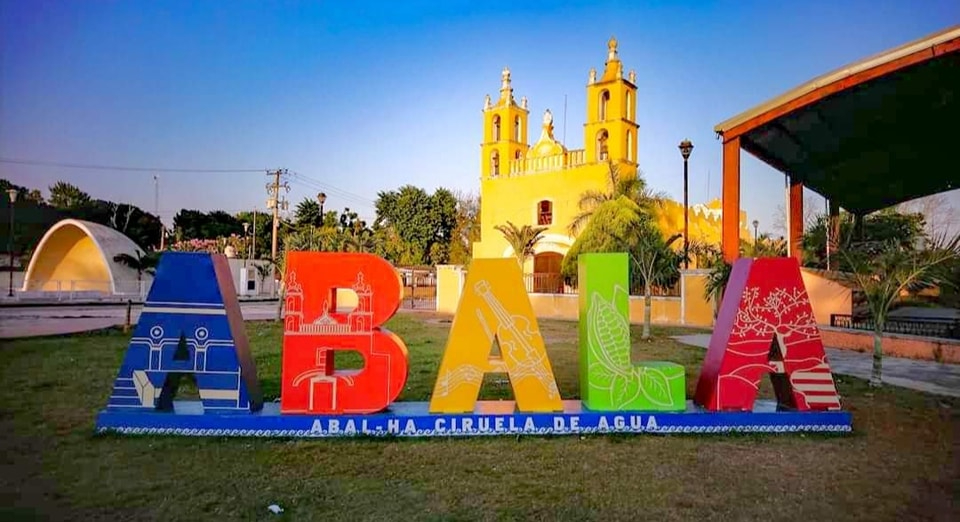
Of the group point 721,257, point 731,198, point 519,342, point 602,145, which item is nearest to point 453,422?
point 519,342

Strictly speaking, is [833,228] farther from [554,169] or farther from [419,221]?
[419,221]

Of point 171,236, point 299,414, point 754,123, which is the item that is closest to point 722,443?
point 299,414

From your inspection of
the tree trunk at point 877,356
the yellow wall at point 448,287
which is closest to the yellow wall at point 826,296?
the tree trunk at point 877,356

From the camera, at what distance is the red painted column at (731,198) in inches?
594

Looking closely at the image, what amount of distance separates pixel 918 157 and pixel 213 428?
2082cm

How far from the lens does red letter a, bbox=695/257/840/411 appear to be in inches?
262

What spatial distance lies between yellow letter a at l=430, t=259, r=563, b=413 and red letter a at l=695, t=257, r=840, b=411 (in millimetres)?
1867

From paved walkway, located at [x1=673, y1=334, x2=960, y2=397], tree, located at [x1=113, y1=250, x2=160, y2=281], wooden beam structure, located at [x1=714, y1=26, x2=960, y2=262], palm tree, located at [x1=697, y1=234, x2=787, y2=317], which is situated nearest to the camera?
paved walkway, located at [x1=673, y1=334, x2=960, y2=397]

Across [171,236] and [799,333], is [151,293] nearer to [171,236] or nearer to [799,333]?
[799,333]

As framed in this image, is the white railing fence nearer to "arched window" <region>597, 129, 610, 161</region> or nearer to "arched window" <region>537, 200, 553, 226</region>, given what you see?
"arched window" <region>537, 200, 553, 226</region>

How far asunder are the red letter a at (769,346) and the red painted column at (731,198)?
8800 millimetres

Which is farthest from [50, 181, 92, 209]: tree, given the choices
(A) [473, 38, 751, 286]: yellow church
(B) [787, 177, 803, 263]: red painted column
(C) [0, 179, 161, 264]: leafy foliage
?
(B) [787, 177, 803, 263]: red painted column

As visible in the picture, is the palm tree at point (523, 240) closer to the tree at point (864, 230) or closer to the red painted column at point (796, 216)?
the red painted column at point (796, 216)

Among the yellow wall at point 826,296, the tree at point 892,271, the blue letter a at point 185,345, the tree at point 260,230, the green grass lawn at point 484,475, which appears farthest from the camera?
the tree at point 260,230
